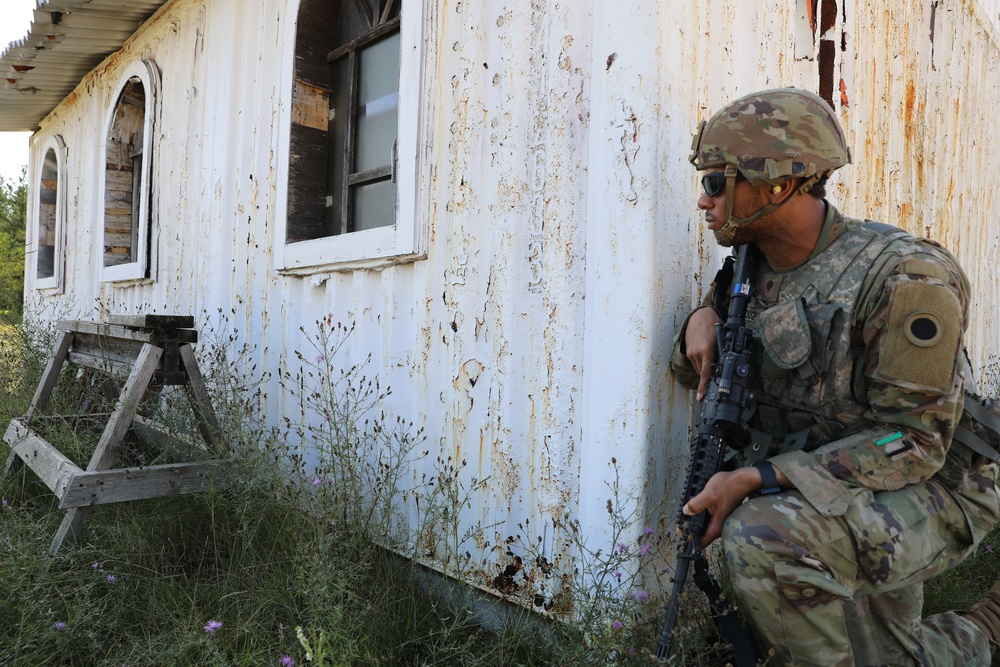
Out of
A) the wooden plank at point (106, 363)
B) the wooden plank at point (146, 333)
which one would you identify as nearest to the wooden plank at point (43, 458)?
the wooden plank at point (106, 363)

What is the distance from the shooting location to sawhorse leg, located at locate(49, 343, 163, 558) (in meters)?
2.79

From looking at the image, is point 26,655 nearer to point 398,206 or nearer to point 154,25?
point 398,206

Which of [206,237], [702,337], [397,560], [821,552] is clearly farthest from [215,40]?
[821,552]

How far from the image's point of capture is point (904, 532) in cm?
171

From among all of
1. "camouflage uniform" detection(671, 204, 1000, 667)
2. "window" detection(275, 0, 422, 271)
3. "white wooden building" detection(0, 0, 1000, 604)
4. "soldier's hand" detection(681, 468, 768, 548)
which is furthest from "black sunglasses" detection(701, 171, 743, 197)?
"window" detection(275, 0, 422, 271)

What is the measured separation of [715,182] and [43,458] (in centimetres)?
301

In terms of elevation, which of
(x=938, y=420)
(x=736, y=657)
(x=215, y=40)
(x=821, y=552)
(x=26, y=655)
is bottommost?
(x=26, y=655)

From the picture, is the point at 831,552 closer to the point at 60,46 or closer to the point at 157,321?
the point at 157,321

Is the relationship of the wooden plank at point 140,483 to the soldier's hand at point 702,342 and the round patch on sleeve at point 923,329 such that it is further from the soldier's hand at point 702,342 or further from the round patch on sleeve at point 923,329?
the round patch on sleeve at point 923,329

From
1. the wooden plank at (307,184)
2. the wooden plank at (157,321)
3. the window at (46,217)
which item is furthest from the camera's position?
the window at (46,217)

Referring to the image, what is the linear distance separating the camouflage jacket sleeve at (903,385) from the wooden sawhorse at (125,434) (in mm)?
2272

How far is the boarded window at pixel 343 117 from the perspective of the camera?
3518mm

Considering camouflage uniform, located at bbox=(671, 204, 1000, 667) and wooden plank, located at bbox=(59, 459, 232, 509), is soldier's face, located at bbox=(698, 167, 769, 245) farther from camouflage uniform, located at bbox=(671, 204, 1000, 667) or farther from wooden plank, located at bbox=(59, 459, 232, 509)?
wooden plank, located at bbox=(59, 459, 232, 509)

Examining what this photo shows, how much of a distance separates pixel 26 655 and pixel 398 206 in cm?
195
